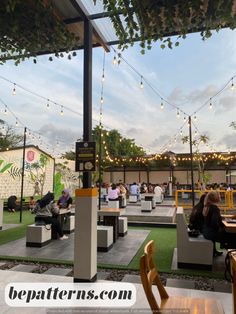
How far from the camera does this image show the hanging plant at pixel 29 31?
275 cm

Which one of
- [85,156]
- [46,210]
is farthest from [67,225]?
[85,156]

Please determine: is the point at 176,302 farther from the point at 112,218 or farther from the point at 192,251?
the point at 112,218

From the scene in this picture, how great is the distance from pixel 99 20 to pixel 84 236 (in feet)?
9.69

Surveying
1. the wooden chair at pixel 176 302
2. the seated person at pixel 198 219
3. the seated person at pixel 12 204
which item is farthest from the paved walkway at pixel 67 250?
the seated person at pixel 12 204

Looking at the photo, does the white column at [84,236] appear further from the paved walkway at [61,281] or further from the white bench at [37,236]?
the white bench at [37,236]

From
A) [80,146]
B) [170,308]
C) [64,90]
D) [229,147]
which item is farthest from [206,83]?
[229,147]

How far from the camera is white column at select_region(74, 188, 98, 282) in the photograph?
328cm

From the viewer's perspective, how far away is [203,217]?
4.43m

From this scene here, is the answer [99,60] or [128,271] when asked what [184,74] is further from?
[128,271]

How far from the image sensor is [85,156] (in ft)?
11.4

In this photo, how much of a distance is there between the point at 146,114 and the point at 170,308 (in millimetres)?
11410

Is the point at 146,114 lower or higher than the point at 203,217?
higher

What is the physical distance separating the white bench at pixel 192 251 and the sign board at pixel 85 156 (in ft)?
5.84

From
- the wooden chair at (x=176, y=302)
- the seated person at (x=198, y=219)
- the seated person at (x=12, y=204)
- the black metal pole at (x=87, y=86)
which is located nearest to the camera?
the wooden chair at (x=176, y=302)
